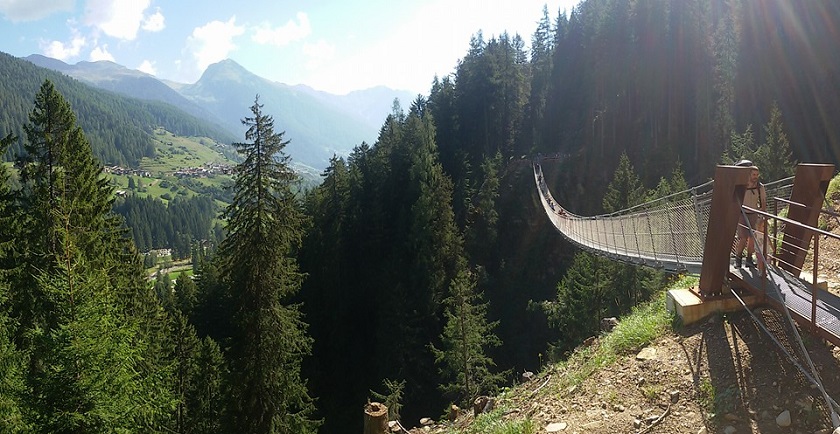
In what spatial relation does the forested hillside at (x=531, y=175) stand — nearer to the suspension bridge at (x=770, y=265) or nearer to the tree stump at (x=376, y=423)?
the tree stump at (x=376, y=423)

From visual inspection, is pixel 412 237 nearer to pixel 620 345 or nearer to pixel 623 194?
pixel 623 194

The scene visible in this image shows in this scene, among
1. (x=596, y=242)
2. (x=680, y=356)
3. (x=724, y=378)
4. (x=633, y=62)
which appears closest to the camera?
(x=724, y=378)

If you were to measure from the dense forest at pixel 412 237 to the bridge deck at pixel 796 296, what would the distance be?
338 inches

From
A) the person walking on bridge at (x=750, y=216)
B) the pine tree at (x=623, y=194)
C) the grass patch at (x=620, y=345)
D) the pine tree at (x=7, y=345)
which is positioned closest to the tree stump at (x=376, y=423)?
the grass patch at (x=620, y=345)

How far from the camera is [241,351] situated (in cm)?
1080

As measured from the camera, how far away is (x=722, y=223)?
4098mm

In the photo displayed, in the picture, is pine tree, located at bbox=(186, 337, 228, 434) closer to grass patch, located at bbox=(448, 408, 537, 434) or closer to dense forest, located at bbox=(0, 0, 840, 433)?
dense forest, located at bbox=(0, 0, 840, 433)

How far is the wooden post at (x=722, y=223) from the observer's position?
3.95 metres

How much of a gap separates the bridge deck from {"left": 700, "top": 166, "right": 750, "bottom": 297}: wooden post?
0.16m

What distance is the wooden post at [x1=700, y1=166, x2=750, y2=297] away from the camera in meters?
3.95

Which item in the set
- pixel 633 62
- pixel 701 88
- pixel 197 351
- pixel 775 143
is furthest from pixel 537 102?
pixel 197 351

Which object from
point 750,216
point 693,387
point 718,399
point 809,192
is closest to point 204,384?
point 693,387

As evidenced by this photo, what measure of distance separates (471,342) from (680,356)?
43.8ft

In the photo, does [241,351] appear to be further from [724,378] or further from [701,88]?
[701,88]
